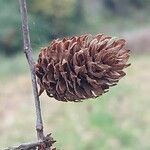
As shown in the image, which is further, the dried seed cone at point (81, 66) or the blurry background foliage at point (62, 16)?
the blurry background foliage at point (62, 16)

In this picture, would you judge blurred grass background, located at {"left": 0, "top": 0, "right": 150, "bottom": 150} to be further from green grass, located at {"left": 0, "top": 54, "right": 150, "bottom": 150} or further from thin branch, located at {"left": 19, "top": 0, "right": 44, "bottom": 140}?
thin branch, located at {"left": 19, "top": 0, "right": 44, "bottom": 140}

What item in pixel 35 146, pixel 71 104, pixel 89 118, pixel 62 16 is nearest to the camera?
pixel 35 146

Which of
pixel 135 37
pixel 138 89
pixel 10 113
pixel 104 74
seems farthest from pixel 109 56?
pixel 135 37

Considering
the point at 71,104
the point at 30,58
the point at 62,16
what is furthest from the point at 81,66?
the point at 62,16

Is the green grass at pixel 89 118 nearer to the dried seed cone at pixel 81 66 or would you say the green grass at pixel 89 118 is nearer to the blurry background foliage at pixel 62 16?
the blurry background foliage at pixel 62 16

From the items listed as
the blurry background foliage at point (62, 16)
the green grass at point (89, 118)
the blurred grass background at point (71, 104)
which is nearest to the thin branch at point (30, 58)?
the blurred grass background at point (71, 104)

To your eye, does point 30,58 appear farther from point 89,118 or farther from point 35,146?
point 89,118

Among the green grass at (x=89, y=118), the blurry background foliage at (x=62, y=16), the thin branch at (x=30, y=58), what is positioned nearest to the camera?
the thin branch at (x=30, y=58)
